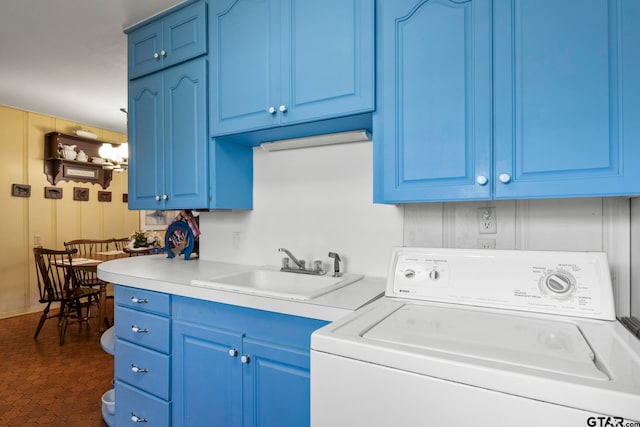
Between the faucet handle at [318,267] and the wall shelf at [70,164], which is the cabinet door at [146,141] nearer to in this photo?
the faucet handle at [318,267]

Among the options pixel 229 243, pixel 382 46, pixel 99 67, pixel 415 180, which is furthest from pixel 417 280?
pixel 99 67

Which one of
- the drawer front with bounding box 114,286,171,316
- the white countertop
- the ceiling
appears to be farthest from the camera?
the ceiling

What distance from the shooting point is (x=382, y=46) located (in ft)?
4.57

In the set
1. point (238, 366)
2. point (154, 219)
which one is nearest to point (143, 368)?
point (238, 366)

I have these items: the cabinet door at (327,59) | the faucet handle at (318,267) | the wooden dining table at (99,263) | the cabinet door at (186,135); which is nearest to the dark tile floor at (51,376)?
the wooden dining table at (99,263)

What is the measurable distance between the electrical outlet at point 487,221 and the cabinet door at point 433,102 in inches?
11.2

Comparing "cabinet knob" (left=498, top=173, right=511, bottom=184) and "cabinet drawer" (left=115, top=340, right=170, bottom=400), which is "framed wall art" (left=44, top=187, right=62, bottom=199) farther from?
"cabinet knob" (left=498, top=173, right=511, bottom=184)

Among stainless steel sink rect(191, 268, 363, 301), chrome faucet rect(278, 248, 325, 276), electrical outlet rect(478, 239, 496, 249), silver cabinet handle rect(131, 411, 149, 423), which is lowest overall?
silver cabinet handle rect(131, 411, 149, 423)

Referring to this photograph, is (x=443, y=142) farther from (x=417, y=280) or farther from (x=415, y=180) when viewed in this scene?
(x=417, y=280)

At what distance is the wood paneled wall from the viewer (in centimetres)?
414

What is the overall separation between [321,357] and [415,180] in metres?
0.73

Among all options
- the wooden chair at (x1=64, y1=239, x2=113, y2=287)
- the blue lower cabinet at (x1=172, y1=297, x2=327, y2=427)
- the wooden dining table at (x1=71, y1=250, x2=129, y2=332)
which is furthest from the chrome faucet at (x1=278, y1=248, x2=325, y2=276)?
the wooden chair at (x1=64, y1=239, x2=113, y2=287)

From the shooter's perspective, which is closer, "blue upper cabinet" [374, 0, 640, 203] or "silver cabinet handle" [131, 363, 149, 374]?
"blue upper cabinet" [374, 0, 640, 203]

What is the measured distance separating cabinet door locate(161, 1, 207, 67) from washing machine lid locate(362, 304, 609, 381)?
1757 mm
